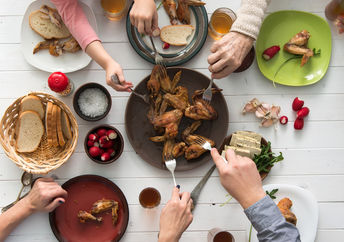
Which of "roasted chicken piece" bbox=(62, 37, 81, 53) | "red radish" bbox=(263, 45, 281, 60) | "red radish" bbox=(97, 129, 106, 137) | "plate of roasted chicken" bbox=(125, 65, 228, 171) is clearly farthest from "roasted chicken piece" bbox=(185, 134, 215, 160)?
"roasted chicken piece" bbox=(62, 37, 81, 53)

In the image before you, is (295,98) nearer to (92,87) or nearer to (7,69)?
(92,87)

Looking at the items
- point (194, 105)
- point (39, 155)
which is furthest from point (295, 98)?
point (39, 155)

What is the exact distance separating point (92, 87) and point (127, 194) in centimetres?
68

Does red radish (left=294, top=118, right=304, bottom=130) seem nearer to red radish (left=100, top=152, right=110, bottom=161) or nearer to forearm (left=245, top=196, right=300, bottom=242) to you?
forearm (left=245, top=196, right=300, bottom=242)

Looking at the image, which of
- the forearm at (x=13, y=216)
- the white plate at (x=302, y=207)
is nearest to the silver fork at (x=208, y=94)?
the white plate at (x=302, y=207)

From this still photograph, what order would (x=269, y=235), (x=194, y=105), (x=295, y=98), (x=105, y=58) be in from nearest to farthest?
(x=269, y=235) → (x=105, y=58) → (x=194, y=105) → (x=295, y=98)

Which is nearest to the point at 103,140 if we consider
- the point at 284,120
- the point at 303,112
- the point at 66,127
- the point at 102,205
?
the point at 66,127

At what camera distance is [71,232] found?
1.78 metres

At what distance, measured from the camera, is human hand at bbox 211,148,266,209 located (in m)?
1.41

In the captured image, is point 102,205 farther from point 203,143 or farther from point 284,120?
point 284,120

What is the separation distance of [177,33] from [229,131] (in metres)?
0.67

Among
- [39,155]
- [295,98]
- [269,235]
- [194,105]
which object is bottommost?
[39,155]

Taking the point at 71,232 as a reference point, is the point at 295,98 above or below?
above

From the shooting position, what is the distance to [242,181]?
1.42 m
